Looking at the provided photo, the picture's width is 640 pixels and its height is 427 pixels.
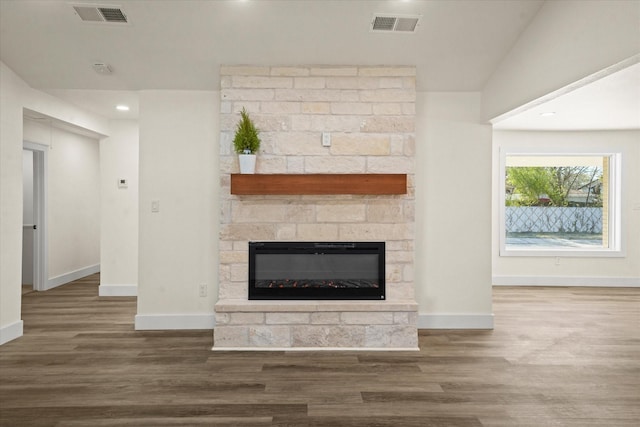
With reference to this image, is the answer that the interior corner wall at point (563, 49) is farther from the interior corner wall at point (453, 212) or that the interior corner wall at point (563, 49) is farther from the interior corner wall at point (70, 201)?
the interior corner wall at point (70, 201)

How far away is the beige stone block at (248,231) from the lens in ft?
12.8

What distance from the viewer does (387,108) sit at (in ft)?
12.9

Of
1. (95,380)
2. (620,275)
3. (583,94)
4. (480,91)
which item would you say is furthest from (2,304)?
(620,275)

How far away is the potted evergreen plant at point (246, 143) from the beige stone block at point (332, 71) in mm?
730

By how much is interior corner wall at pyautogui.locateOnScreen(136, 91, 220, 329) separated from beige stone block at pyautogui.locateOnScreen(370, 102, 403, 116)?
5.02 ft

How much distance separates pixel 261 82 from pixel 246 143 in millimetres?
608

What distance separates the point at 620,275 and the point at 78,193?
27.9ft

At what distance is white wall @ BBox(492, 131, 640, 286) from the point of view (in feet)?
21.9

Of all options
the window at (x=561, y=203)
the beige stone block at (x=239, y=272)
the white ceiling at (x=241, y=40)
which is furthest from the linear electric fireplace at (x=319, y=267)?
the window at (x=561, y=203)

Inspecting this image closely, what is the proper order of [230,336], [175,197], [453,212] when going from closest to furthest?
1. [230,336]
2. [175,197]
3. [453,212]

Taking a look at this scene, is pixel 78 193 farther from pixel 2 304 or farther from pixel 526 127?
pixel 526 127

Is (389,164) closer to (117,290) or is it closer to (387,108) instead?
(387,108)

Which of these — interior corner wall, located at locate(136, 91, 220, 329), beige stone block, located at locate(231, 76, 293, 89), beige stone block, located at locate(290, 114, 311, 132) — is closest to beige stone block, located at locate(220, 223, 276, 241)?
interior corner wall, located at locate(136, 91, 220, 329)

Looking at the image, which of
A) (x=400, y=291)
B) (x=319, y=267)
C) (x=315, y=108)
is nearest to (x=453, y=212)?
(x=400, y=291)
